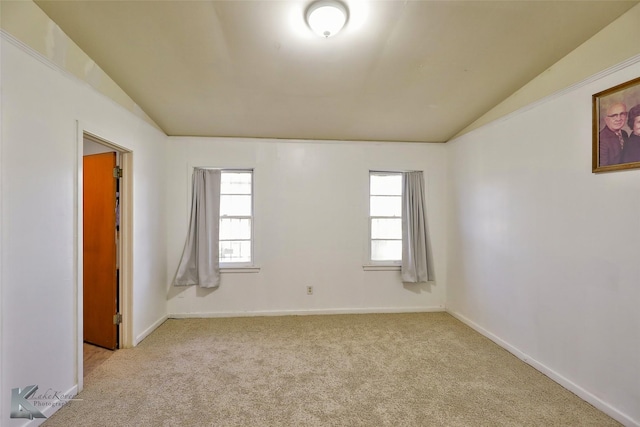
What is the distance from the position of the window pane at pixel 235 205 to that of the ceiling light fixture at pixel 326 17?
234 centimetres

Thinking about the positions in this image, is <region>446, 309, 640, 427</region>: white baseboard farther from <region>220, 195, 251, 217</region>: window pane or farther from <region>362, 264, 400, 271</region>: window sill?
<region>220, 195, 251, 217</region>: window pane

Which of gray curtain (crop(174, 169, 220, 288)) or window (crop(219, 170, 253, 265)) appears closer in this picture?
gray curtain (crop(174, 169, 220, 288))

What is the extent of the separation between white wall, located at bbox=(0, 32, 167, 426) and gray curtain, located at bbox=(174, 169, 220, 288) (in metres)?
1.26

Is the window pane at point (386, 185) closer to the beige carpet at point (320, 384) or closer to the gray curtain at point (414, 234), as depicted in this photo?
the gray curtain at point (414, 234)

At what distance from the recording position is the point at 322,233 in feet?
12.4

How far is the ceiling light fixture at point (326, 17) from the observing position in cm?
177

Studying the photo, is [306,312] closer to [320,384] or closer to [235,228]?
[235,228]

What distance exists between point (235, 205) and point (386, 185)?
2085mm

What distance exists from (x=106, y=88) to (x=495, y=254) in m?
3.95

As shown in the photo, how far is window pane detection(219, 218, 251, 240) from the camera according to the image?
12.3 ft

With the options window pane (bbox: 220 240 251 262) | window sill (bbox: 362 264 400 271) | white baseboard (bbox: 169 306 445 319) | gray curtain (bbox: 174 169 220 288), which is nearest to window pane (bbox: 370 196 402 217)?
window sill (bbox: 362 264 400 271)

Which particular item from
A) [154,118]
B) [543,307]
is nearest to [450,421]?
[543,307]

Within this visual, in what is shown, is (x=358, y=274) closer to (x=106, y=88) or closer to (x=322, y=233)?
(x=322, y=233)

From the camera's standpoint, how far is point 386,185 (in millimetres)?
3967
